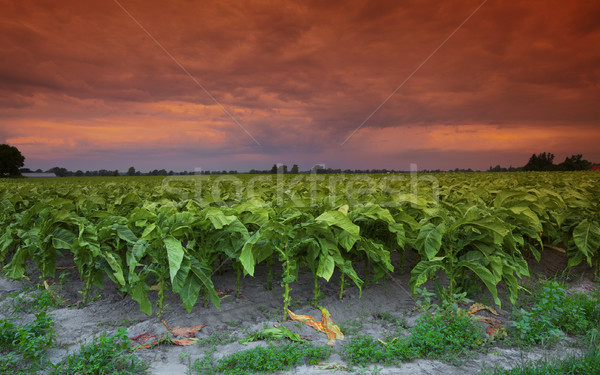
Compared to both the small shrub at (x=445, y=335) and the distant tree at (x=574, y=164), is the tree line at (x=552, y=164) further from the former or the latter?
the small shrub at (x=445, y=335)

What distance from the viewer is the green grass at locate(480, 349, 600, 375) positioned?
2.94m

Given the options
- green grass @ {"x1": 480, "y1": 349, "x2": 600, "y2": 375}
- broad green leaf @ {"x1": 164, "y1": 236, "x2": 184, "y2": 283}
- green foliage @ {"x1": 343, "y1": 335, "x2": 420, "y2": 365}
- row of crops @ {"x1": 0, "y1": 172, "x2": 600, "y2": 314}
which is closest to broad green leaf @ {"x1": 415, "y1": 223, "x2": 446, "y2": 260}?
row of crops @ {"x1": 0, "y1": 172, "x2": 600, "y2": 314}

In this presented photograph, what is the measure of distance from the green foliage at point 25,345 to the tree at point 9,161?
81.0 m

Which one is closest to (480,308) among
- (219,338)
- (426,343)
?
(426,343)

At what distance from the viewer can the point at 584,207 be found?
5.51m

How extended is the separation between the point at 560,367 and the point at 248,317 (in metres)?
3.13

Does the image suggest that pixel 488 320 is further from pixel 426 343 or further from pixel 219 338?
pixel 219 338

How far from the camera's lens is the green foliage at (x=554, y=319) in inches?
143

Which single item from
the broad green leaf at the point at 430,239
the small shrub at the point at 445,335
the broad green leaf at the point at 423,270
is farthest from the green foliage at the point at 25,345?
the broad green leaf at the point at 430,239

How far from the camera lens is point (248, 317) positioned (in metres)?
4.10

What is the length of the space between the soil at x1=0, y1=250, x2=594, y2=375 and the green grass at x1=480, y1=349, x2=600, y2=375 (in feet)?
0.48

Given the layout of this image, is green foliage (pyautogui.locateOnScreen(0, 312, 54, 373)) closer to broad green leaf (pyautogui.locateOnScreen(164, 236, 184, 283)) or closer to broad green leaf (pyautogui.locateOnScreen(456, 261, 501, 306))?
broad green leaf (pyautogui.locateOnScreen(164, 236, 184, 283))

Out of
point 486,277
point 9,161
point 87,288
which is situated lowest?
point 87,288

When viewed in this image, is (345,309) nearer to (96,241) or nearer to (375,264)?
(375,264)
